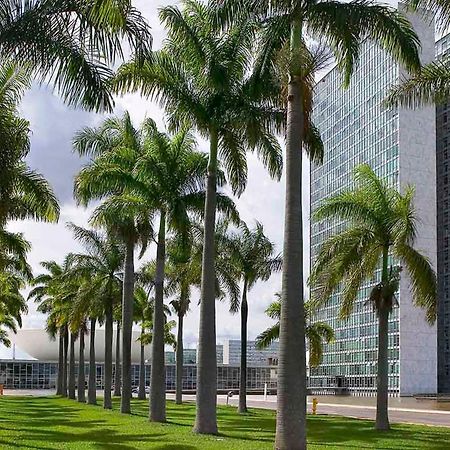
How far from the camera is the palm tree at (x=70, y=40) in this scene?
55.4 feet

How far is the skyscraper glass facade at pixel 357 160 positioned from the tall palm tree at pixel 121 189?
7032 cm

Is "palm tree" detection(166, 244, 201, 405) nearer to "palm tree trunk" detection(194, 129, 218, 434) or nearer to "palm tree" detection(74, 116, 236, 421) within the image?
"palm tree" detection(74, 116, 236, 421)

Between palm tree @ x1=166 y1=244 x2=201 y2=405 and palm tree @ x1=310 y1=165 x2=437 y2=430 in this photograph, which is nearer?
palm tree @ x1=310 y1=165 x2=437 y2=430

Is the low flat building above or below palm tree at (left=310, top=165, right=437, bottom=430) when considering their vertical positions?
below

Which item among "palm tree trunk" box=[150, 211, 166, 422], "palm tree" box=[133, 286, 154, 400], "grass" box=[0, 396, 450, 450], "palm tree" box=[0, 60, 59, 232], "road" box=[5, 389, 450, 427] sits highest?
"palm tree" box=[0, 60, 59, 232]

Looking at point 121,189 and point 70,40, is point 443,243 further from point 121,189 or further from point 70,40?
point 70,40

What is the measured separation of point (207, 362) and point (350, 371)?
321 ft

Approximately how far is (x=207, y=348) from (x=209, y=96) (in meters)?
8.01

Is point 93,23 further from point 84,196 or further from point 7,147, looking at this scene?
point 84,196

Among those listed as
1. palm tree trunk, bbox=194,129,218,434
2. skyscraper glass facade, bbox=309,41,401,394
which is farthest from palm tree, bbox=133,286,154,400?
skyscraper glass facade, bbox=309,41,401,394

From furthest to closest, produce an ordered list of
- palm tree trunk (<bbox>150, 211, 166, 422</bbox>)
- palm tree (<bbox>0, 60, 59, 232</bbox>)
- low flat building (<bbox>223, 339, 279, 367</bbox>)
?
1. low flat building (<bbox>223, 339, 279, 367</bbox>)
2. palm tree trunk (<bbox>150, 211, 166, 422</bbox>)
3. palm tree (<bbox>0, 60, 59, 232</bbox>)

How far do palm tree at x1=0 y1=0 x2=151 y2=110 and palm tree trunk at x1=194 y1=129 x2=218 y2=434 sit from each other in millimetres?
9563

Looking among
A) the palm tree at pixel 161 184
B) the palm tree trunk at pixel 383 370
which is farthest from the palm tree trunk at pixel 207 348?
the palm tree trunk at pixel 383 370

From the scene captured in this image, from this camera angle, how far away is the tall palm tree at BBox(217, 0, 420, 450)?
1845cm
